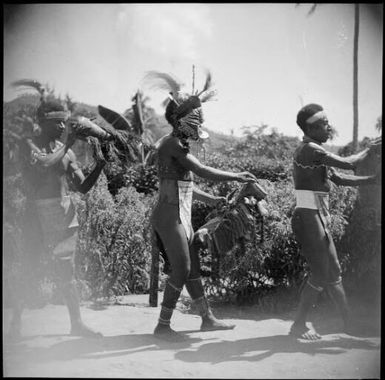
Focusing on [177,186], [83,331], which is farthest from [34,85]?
[83,331]

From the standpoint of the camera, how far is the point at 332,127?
478 centimetres

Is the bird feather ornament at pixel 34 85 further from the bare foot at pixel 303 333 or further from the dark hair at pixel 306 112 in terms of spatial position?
the bare foot at pixel 303 333

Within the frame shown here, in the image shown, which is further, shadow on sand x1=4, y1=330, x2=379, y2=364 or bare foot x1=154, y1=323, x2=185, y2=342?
bare foot x1=154, y1=323, x2=185, y2=342

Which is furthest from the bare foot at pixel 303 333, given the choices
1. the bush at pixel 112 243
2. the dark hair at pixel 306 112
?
the bush at pixel 112 243

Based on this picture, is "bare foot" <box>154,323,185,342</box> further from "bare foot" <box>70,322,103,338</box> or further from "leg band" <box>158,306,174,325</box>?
"bare foot" <box>70,322,103,338</box>

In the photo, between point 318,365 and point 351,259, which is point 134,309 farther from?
point 351,259

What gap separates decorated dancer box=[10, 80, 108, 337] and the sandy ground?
0.76 feet

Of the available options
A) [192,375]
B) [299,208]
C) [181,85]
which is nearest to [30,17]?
[181,85]

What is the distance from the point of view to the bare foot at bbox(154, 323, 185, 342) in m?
4.39

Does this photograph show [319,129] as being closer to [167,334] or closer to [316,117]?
[316,117]

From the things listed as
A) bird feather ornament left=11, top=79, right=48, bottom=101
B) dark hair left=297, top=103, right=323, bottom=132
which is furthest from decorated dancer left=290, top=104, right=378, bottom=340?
bird feather ornament left=11, top=79, right=48, bottom=101

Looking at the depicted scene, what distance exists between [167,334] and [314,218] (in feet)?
5.26

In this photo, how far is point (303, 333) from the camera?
4480mm

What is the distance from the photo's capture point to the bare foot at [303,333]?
4.44m
